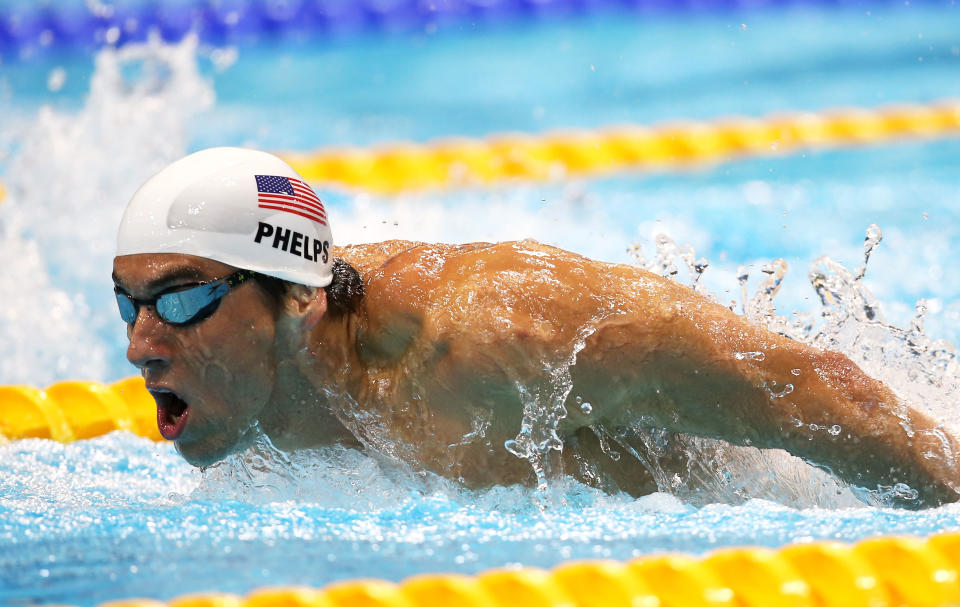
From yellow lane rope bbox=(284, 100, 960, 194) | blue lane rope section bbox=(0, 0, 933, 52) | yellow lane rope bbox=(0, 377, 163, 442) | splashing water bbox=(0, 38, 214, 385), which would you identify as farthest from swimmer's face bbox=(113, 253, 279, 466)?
blue lane rope section bbox=(0, 0, 933, 52)

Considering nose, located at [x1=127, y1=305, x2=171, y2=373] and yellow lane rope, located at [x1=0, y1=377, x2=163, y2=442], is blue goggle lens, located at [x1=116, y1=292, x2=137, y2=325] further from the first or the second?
yellow lane rope, located at [x1=0, y1=377, x2=163, y2=442]

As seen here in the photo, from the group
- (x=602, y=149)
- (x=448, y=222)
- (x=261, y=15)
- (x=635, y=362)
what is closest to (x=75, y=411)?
(x=635, y=362)

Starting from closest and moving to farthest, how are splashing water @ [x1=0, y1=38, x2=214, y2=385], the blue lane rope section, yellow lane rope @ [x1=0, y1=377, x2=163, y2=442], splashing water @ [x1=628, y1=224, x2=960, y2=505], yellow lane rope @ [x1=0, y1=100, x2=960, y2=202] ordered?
splashing water @ [x1=628, y1=224, x2=960, y2=505] < yellow lane rope @ [x1=0, y1=377, x2=163, y2=442] < splashing water @ [x1=0, y1=38, x2=214, y2=385] < yellow lane rope @ [x1=0, y1=100, x2=960, y2=202] < the blue lane rope section

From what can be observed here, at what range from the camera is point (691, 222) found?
552cm

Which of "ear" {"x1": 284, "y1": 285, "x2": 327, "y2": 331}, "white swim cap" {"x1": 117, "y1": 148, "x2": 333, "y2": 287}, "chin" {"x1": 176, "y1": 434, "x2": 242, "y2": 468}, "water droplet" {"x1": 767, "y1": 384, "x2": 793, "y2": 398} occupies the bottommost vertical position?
"chin" {"x1": 176, "y1": 434, "x2": 242, "y2": 468}

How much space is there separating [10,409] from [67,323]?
1.17 m

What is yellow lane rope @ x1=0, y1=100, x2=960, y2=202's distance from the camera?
5926 mm

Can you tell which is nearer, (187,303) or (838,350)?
(187,303)

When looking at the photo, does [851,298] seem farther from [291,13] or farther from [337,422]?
[291,13]

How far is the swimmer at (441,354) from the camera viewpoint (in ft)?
6.82

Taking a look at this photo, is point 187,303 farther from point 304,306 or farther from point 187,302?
point 304,306

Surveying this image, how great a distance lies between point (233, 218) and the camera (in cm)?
213

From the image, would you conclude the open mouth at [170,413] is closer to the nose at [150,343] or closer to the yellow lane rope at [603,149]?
the nose at [150,343]

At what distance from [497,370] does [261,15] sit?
6.50m
